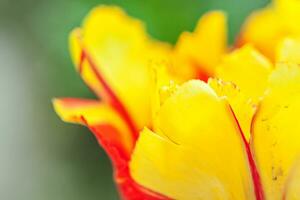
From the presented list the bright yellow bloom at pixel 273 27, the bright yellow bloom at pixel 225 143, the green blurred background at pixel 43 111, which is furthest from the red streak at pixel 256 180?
the green blurred background at pixel 43 111

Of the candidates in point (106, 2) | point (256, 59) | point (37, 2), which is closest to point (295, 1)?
point (256, 59)

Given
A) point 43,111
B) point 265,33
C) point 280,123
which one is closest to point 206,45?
point 265,33

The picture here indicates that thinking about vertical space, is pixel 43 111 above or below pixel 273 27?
below

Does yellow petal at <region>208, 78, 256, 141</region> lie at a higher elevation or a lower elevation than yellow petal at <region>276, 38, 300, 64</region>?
lower

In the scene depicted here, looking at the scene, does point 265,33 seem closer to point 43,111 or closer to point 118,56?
point 118,56

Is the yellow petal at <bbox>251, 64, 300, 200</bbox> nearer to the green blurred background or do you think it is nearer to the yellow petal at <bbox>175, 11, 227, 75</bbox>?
the yellow petal at <bbox>175, 11, 227, 75</bbox>

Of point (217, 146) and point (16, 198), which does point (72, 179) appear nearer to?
point (16, 198)

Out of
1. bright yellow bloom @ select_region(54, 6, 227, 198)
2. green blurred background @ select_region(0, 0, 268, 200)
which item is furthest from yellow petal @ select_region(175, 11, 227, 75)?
green blurred background @ select_region(0, 0, 268, 200)

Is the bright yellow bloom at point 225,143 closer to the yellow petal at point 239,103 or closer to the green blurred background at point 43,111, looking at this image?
the yellow petal at point 239,103
